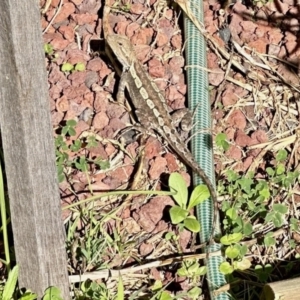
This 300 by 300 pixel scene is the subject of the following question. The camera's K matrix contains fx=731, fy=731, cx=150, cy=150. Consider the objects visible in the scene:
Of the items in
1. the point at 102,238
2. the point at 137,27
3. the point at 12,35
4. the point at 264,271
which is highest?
the point at 137,27

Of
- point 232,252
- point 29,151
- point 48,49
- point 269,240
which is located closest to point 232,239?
point 232,252

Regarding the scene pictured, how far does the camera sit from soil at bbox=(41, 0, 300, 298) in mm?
3506

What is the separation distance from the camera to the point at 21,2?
7.63 ft

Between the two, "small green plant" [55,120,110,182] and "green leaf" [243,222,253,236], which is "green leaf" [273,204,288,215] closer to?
"green leaf" [243,222,253,236]

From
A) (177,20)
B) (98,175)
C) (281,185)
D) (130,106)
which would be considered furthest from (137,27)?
A: (281,185)

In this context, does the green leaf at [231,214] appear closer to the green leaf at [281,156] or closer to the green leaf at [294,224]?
Result: the green leaf at [294,224]

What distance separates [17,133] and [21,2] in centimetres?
46

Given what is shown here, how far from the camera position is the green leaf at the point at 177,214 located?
3.39 metres

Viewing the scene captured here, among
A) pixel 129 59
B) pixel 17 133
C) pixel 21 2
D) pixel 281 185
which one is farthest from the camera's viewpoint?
pixel 129 59

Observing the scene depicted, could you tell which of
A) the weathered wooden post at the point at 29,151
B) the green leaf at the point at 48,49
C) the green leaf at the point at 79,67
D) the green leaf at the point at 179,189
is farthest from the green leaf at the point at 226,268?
the green leaf at the point at 48,49

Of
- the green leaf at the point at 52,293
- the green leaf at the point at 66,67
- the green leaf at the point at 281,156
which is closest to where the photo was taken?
the green leaf at the point at 52,293

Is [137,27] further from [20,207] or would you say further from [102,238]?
[20,207]

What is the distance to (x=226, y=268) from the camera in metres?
3.26

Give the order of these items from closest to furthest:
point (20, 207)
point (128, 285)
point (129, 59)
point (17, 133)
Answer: point (17, 133)
point (20, 207)
point (128, 285)
point (129, 59)
